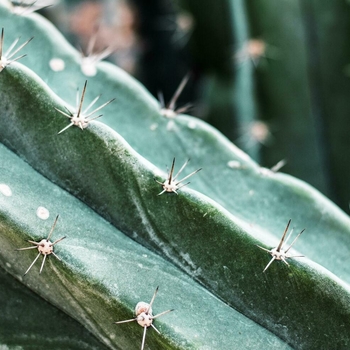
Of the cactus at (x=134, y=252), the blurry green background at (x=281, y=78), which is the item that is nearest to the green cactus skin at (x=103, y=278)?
the cactus at (x=134, y=252)

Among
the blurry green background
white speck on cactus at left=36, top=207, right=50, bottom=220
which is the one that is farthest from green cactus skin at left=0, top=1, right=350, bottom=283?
the blurry green background

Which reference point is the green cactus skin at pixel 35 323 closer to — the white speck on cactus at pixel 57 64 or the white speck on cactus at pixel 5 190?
the white speck on cactus at pixel 5 190

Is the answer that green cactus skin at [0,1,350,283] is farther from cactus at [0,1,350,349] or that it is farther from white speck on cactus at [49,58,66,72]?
cactus at [0,1,350,349]

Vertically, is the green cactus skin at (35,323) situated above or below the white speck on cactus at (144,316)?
below

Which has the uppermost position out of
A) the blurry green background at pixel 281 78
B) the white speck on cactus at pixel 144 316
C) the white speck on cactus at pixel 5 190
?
the blurry green background at pixel 281 78

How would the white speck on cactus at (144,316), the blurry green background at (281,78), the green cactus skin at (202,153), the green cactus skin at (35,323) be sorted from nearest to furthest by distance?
the white speck on cactus at (144,316) → the green cactus skin at (35,323) → the green cactus skin at (202,153) → the blurry green background at (281,78)

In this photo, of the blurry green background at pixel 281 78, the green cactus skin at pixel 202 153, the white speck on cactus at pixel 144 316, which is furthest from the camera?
the blurry green background at pixel 281 78

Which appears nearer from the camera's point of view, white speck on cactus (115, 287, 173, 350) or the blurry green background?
white speck on cactus (115, 287, 173, 350)

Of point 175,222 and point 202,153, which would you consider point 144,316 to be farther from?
point 202,153
